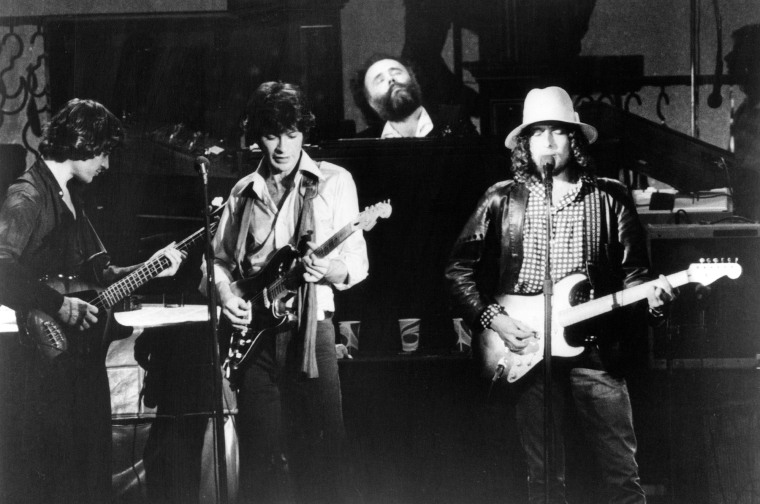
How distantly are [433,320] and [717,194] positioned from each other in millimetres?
1671

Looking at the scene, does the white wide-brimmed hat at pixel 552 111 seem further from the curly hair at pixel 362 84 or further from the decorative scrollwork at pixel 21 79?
the decorative scrollwork at pixel 21 79

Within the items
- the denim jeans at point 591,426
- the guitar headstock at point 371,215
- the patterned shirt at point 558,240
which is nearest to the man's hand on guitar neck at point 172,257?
the guitar headstock at point 371,215

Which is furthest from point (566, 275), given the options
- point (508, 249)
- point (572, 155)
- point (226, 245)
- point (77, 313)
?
point (77, 313)

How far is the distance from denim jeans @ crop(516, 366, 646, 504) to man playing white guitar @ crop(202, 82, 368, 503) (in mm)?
995

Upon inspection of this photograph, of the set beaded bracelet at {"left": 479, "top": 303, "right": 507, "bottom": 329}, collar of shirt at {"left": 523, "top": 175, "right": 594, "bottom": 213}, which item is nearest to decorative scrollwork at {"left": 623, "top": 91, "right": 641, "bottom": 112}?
collar of shirt at {"left": 523, "top": 175, "right": 594, "bottom": 213}

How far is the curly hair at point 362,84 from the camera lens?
4.95 meters

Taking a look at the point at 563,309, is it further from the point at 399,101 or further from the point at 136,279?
the point at 136,279

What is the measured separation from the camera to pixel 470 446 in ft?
14.0

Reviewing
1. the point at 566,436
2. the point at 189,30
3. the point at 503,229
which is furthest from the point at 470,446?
the point at 189,30

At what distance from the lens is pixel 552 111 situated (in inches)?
157

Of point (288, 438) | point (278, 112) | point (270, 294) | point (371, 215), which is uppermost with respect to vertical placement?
point (278, 112)

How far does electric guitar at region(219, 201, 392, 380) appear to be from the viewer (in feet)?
13.7

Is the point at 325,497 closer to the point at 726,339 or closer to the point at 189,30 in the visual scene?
the point at 726,339

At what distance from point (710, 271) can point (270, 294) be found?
2044 mm
